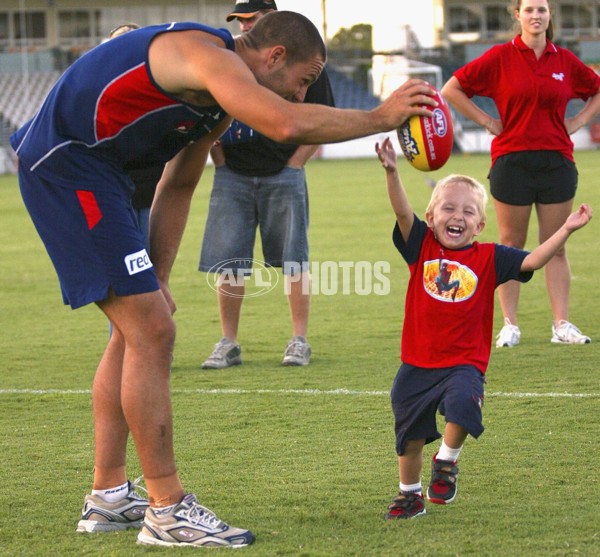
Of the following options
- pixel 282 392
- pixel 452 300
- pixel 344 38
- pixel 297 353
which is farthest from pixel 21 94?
pixel 452 300

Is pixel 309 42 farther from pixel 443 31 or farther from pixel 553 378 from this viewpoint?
pixel 443 31

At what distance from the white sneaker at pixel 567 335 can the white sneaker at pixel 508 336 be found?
0.84ft

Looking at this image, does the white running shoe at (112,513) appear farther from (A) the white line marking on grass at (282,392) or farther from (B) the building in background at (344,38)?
(B) the building in background at (344,38)

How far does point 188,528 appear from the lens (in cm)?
389

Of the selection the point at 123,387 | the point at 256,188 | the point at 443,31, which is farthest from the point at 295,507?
the point at 443,31

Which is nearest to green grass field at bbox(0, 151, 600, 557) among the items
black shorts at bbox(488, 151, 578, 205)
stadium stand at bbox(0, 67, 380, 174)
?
black shorts at bbox(488, 151, 578, 205)

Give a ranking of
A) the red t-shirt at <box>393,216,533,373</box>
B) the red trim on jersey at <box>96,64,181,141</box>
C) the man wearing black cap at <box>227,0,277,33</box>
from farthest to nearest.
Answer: the man wearing black cap at <box>227,0,277,33</box> → the red t-shirt at <box>393,216,533,373</box> → the red trim on jersey at <box>96,64,181,141</box>

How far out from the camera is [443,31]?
59.9m

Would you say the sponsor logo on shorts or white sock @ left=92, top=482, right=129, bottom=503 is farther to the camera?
white sock @ left=92, top=482, right=129, bottom=503

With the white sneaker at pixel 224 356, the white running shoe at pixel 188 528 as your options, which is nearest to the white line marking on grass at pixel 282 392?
the white sneaker at pixel 224 356

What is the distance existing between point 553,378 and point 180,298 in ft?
15.5

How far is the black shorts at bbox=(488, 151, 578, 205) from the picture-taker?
752cm

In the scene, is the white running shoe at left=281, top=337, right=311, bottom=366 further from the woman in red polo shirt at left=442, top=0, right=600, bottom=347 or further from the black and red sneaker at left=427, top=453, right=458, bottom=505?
the black and red sneaker at left=427, top=453, right=458, bottom=505

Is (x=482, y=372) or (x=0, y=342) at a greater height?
(x=482, y=372)
